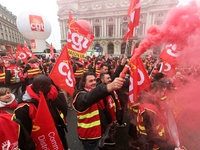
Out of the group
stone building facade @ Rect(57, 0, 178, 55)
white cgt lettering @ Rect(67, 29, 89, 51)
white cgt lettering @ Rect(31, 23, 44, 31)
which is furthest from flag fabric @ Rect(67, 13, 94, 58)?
stone building facade @ Rect(57, 0, 178, 55)

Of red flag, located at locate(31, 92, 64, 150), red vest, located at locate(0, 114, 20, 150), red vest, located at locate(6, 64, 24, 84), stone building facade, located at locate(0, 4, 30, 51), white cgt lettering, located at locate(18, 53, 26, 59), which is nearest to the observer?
red vest, located at locate(0, 114, 20, 150)

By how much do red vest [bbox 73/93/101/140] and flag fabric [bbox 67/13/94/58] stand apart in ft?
7.77

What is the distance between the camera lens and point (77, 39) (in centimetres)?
400

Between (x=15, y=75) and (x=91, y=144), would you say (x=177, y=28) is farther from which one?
(x=15, y=75)

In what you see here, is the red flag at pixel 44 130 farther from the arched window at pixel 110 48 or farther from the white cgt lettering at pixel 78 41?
the arched window at pixel 110 48

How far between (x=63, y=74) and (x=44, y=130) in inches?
57.5

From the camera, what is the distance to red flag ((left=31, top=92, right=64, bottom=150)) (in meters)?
1.62

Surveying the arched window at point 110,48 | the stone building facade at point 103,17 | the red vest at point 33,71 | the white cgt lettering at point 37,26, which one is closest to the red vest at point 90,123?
the red vest at point 33,71

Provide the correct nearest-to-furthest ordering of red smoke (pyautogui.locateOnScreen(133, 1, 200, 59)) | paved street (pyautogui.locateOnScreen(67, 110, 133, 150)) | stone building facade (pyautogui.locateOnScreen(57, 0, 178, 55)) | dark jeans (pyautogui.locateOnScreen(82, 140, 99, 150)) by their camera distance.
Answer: red smoke (pyautogui.locateOnScreen(133, 1, 200, 59)), dark jeans (pyautogui.locateOnScreen(82, 140, 99, 150)), paved street (pyautogui.locateOnScreen(67, 110, 133, 150)), stone building facade (pyautogui.locateOnScreen(57, 0, 178, 55))

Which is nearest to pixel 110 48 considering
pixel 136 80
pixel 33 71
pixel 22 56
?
pixel 22 56

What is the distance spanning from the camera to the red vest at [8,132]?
3.92 feet

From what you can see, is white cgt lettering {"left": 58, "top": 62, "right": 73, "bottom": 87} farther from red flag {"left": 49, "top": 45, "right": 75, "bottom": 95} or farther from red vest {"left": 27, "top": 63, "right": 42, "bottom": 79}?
red vest {"left": 27, "top": 63, "right": 42, "bottom": 79}

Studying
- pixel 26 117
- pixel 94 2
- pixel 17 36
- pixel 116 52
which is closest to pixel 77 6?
pixel 94 2

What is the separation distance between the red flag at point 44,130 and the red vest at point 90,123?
1.45ft
